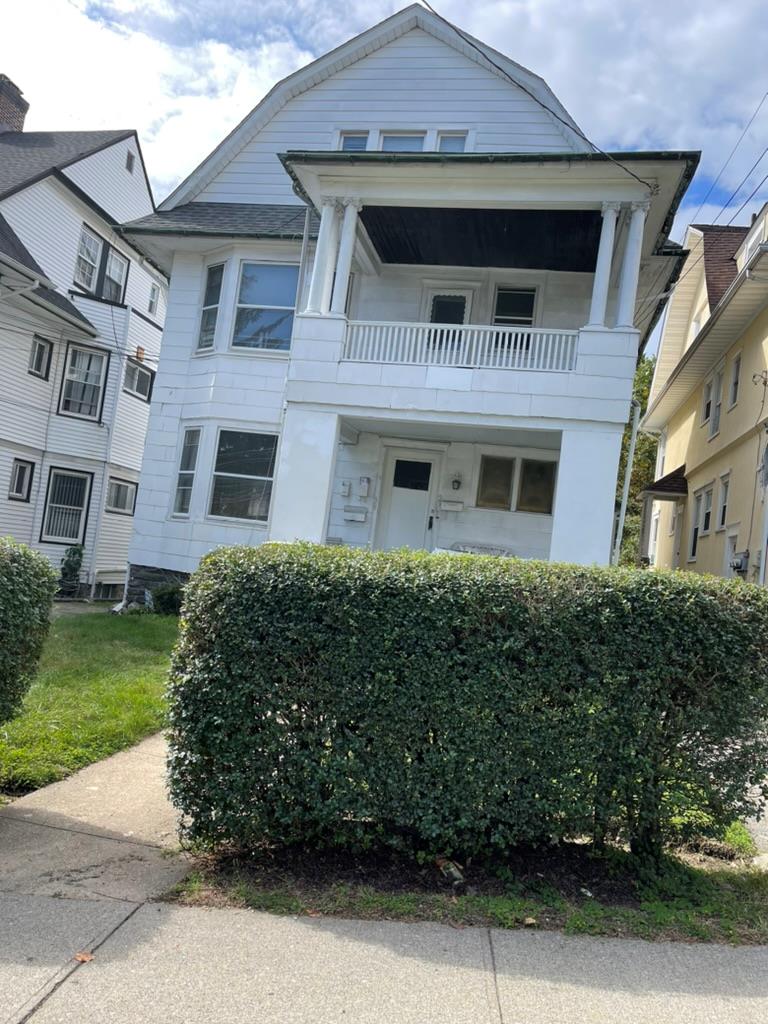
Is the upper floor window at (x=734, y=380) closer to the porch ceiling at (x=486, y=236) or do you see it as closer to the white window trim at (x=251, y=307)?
the porch ceiling at (x=486, y=236)

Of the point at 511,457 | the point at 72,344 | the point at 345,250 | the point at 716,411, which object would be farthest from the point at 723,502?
the point at 72,344

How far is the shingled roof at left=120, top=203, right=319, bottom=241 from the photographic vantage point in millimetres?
12791

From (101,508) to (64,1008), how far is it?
16.9m

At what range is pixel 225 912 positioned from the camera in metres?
3.24

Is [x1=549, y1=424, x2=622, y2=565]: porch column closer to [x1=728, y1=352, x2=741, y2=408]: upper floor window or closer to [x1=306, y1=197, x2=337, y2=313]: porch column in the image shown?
[x1=306, y1=197, x2=337, y2=313]: porch column

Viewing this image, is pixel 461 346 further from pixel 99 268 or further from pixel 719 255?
pixel 99 268

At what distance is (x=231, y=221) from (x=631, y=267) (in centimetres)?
737

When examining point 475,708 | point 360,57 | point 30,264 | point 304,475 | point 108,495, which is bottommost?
point 475,708

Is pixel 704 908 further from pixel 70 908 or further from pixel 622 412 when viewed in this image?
pixel 622 412

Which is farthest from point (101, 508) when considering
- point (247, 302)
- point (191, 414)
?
point (247, 302)

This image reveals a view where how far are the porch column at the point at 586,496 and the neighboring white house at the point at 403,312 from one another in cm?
3

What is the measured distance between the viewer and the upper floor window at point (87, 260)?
→ 1840 centimetres

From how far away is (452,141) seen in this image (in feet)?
44.7

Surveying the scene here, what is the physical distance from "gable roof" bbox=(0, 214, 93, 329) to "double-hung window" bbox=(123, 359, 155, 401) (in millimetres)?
1736
